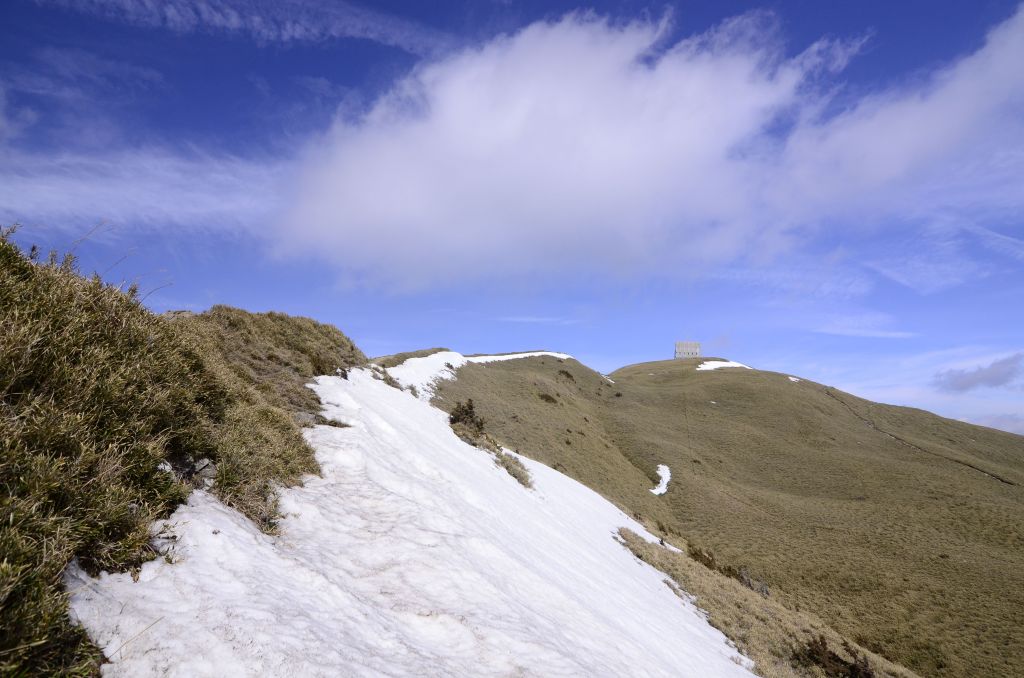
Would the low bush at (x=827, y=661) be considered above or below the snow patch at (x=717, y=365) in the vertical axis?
below

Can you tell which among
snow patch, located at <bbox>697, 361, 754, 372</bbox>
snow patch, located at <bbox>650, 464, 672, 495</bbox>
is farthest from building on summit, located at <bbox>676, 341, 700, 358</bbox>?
snow patch, located at <bbox>650, 464, 672, 495</bbox>

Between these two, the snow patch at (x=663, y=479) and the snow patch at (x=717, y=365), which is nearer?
the snow patch at (x=663, y=479)

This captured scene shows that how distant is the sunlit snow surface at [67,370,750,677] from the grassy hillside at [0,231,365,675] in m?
0.33

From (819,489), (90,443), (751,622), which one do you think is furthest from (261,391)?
(819,489)

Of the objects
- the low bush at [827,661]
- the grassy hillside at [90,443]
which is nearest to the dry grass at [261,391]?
the grassy hillside at [90,443]

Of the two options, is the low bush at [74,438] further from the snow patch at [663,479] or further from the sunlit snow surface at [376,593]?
the snow patch at [663,479]

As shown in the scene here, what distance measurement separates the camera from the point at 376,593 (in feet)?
18.4

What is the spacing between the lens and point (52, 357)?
15.5 ft

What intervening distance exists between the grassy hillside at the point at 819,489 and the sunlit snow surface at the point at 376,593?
866 inches

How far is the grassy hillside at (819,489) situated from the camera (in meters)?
28.6

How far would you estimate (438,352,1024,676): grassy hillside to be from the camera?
28.6 meters

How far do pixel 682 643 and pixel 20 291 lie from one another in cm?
1399

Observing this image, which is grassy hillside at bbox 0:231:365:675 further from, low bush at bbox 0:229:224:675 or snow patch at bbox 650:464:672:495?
snow patch at bbox 650:464:672:495

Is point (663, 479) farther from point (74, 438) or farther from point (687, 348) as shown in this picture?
point (687, 348)
